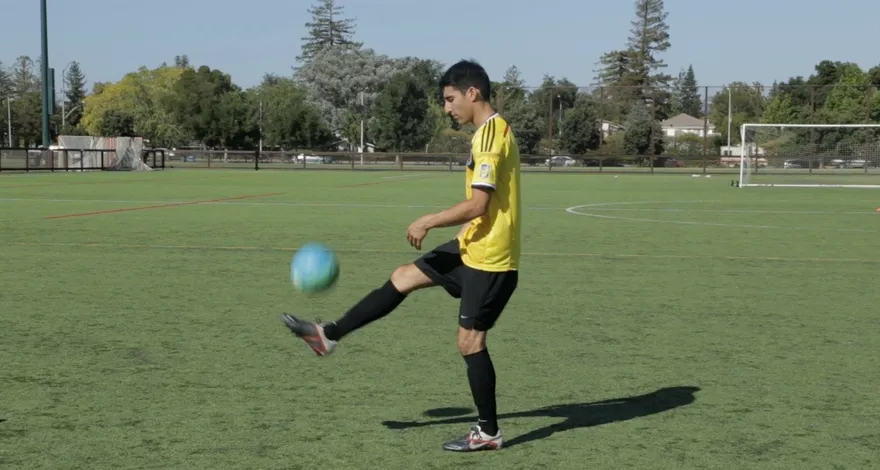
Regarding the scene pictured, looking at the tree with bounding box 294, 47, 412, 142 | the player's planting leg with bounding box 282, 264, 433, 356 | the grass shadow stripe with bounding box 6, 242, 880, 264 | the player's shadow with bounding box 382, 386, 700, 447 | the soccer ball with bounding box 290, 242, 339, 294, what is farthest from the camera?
the tree with bounding box 294, 47, 412, 142

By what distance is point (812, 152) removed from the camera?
52.2 m

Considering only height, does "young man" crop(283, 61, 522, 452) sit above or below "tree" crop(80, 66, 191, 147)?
below

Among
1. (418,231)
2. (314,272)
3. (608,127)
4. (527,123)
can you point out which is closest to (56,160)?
(527,123)

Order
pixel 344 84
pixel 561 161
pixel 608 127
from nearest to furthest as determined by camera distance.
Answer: pixel 561 161 < pixel 608 127 < pixel 344 84

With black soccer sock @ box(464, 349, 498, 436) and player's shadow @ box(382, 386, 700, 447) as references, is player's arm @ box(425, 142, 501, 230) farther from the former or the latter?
player's shadow @ box(382, 386, 700, 447)

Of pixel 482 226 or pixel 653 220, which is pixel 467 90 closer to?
pixel 482 226

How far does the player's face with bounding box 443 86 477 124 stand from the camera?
5.15m

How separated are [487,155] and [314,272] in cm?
161

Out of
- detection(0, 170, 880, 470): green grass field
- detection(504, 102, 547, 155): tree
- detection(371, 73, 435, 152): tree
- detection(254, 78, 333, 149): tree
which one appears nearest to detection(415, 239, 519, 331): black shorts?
detection(0, 170, 880, 470): green grass field

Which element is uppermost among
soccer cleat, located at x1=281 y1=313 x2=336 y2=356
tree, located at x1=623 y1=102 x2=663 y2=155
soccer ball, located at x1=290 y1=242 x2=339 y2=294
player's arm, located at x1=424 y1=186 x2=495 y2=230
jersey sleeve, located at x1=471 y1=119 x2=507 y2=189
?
tree, located at x1=623 y1=102 x2=663 y2=155

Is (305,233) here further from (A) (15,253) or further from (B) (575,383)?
(B) (575,383)

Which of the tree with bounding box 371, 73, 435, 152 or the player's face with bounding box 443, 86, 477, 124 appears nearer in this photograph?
the player's face with bounding box 443, 86, 477, 124

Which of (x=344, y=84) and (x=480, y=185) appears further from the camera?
(x=344, y=84)

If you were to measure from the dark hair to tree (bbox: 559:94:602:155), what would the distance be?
65.4m
